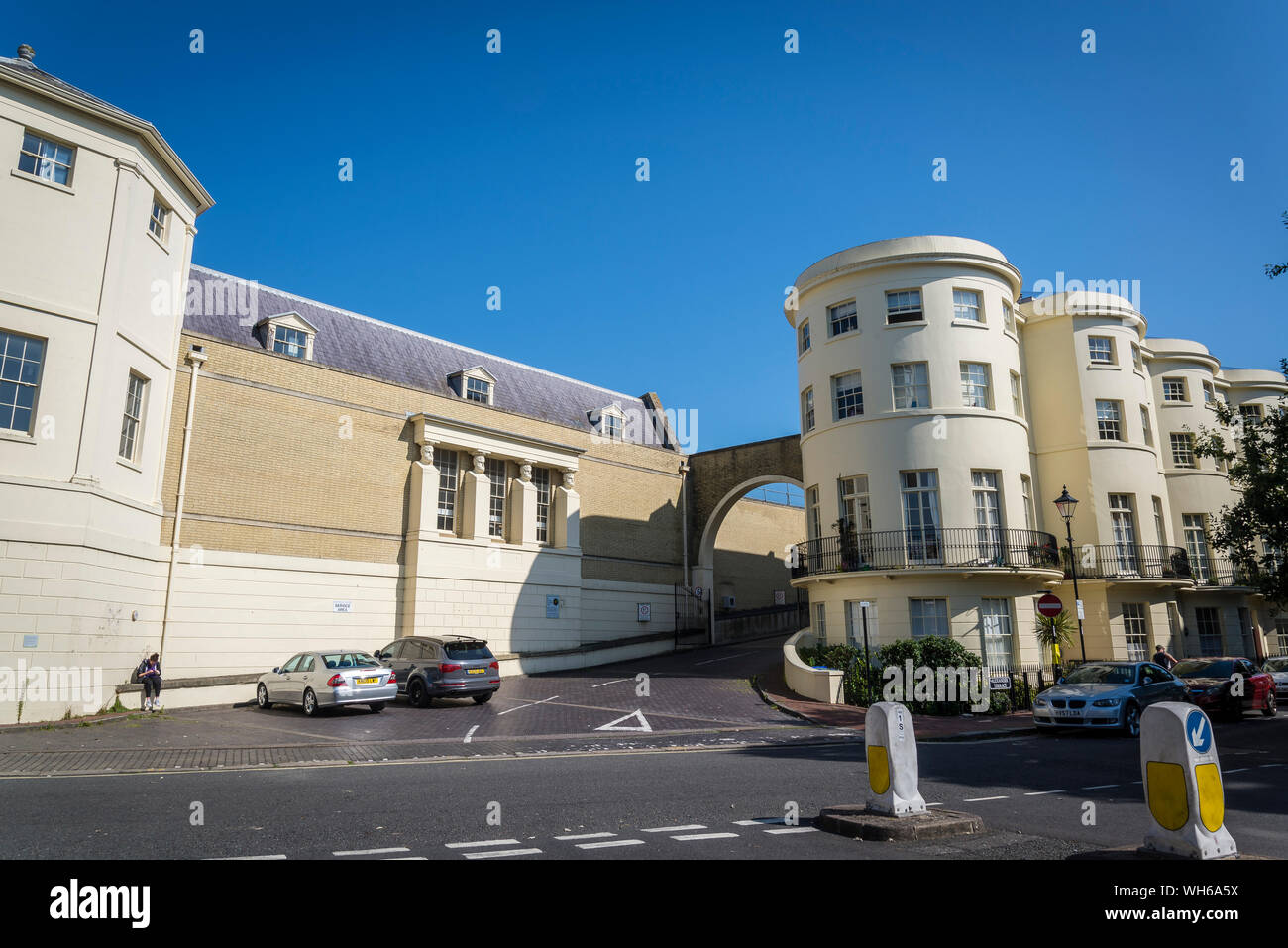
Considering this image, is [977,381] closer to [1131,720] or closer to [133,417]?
[1131,720]

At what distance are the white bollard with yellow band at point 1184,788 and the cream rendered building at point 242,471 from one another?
60.9 ft

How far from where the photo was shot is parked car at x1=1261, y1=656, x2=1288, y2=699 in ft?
81.8

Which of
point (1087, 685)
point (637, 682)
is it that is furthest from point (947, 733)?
point (637, 682)

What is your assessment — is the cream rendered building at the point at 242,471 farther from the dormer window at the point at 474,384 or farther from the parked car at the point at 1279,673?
the parked car at the point at 1279,673

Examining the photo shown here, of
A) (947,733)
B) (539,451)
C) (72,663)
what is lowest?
(947,733)

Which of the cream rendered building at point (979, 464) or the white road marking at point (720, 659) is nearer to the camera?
the cream rendered building at point (979, 464)

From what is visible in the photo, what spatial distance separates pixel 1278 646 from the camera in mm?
35750

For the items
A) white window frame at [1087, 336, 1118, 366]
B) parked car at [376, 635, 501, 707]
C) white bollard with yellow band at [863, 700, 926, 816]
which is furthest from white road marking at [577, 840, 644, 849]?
white window frame at [1087, 336, 1118, 366]

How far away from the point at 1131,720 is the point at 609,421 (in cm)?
2401

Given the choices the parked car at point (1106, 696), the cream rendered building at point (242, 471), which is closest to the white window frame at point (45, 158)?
the cream rendered building at point (242, 471)

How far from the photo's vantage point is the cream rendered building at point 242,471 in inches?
676

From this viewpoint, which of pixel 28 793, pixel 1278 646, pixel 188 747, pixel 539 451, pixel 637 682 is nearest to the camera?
pixel 28 793

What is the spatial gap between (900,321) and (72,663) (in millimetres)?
23914
